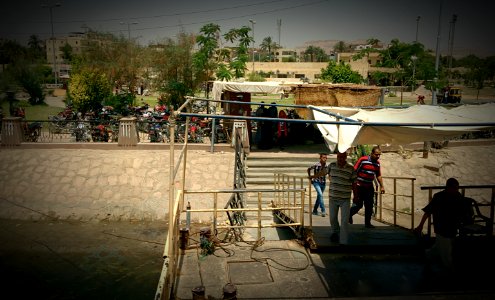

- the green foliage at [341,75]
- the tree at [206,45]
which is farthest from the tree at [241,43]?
the green foliage at [341,75]

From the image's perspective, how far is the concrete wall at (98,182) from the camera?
1425 cm

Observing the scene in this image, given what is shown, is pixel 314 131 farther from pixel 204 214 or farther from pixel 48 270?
pixel 48 270

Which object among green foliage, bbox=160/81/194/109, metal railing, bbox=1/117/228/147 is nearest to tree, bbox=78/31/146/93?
green foliage, bbox=160/81/194/109

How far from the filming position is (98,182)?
48.7 feet

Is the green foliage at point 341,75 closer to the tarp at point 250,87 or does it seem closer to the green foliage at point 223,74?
the green foliage at point 223,74

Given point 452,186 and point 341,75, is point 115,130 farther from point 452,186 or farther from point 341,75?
point 341,75

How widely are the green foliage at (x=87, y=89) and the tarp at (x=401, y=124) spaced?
16.7m

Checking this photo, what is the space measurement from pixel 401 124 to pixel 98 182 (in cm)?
1204

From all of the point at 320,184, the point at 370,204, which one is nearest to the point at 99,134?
the point at 320,184

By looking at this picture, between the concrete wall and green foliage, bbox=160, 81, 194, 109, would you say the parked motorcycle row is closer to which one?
the concrete wall

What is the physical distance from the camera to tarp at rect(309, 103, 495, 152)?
6270 millimetres

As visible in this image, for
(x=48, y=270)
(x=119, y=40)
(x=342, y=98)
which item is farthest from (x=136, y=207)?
(x=119, y=40)

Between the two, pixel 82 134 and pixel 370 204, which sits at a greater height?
pixel 82 134

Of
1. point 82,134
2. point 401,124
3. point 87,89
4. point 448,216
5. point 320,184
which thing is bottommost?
point 320,184
